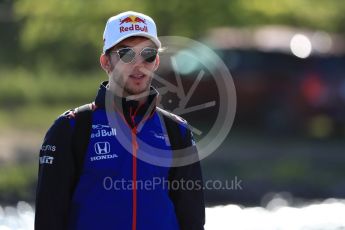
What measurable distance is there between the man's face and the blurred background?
7793mm

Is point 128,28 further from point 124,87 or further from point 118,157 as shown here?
point 118,157

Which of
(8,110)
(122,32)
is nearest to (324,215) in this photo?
(122,32)

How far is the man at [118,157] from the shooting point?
14.1ft

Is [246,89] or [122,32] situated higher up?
[246,89]

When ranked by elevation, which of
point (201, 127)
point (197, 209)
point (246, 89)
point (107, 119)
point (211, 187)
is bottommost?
point (197, 209)

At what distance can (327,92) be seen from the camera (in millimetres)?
18125

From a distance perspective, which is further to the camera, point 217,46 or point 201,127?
point 217,46

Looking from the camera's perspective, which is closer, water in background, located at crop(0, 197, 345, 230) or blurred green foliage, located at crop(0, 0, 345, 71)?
water in background, located at crop(0, 197, 345, 230)

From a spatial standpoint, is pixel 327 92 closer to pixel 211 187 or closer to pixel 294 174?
pixel 294 174

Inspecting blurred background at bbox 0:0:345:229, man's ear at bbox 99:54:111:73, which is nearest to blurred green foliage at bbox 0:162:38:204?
blurred background at bbox 0:0:345:229

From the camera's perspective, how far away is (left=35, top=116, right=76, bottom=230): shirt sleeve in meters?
4.28

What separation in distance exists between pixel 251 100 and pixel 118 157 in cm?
1434

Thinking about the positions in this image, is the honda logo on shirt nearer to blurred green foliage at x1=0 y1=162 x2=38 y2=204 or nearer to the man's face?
the man's face

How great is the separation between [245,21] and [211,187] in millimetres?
6580
